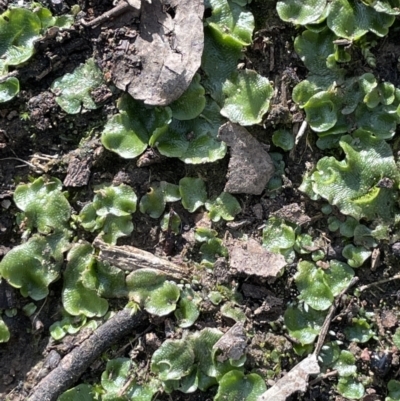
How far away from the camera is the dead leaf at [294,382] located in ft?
8.70

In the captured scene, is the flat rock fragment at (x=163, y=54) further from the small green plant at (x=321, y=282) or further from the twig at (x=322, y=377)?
the twig at (x=322, y=377)

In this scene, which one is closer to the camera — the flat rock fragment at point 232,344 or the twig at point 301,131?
the flat rock fragment at point 232,344

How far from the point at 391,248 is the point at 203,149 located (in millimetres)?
1057

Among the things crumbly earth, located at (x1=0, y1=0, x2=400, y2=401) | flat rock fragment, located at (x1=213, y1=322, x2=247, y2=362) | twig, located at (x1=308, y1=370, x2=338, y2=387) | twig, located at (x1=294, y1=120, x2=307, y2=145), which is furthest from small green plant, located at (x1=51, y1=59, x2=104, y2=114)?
twig, located at (x1=308, y1=370, x2=338, y2=387)

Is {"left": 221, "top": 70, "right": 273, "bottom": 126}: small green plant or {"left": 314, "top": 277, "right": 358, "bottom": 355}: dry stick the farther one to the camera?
{"left": 221, "top": 70, "right": 273, "bottom": 126}: small green plant

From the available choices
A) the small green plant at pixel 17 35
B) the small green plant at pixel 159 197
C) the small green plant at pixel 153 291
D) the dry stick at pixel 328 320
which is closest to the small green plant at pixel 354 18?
the small green plant at pixel 159 197

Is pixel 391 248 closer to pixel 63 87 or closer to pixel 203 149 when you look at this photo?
pixel 203 149

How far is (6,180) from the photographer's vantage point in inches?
118

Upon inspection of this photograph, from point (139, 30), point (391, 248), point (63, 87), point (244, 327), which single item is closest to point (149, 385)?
point (244, 327)

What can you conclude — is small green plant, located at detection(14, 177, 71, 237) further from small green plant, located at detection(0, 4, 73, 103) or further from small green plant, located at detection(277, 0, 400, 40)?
small green plant, located at detection(277, 0, 400, 40)

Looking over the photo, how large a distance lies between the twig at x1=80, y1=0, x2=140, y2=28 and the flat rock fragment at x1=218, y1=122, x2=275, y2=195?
78cm

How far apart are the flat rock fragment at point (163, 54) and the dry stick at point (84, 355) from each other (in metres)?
1.09

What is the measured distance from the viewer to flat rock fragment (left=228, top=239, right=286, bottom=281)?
109 inches

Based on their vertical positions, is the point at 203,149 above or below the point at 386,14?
below
